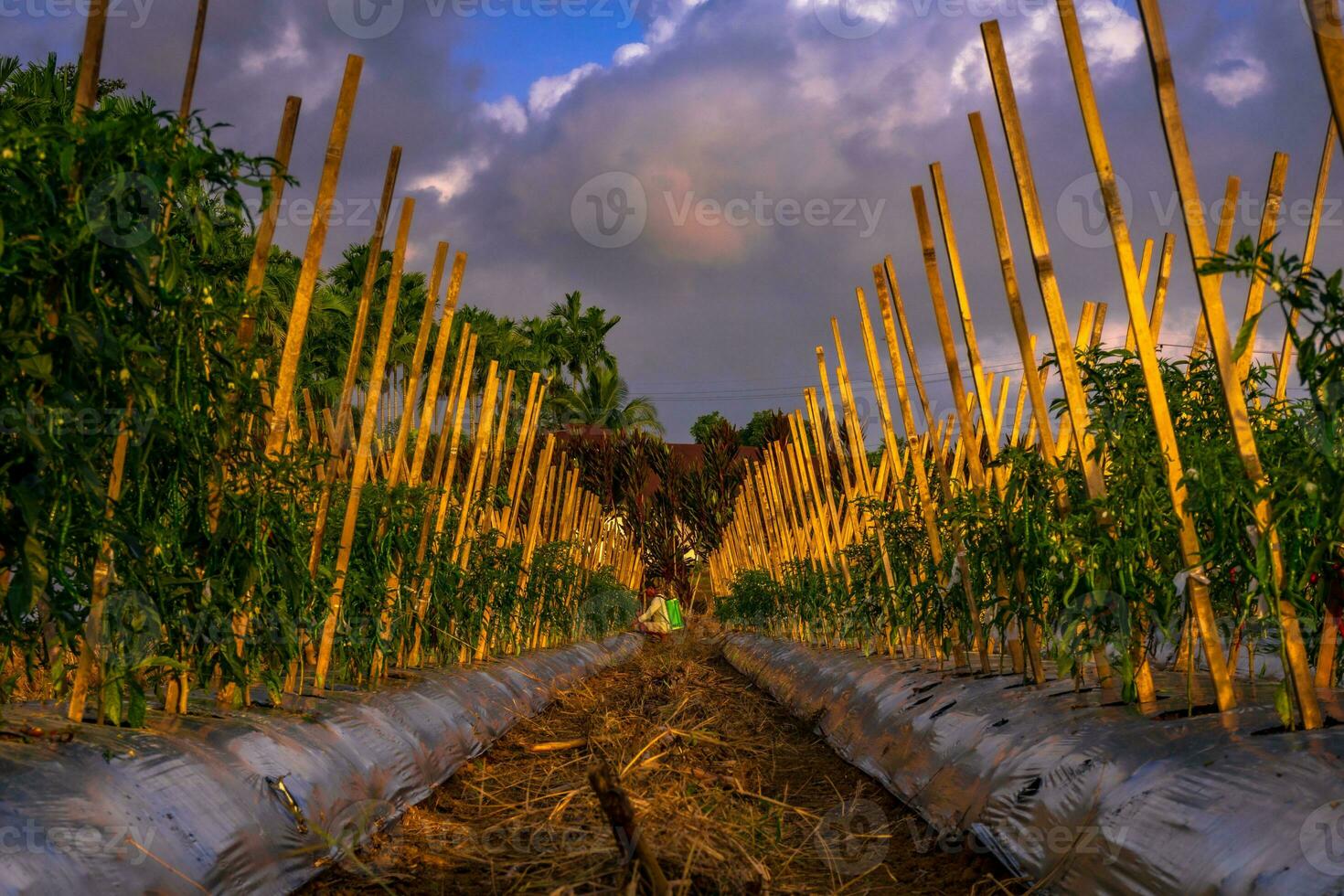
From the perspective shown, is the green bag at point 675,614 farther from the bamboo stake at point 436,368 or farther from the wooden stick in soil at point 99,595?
the wooden stick in soil at point 99,595

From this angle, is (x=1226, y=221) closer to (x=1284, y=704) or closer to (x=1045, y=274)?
(x=1045, y=274)

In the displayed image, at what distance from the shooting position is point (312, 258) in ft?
12.7

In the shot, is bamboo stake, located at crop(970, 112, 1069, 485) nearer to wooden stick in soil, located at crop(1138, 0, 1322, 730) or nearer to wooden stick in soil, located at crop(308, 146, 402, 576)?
wooden stick in soil, located at crop(1138, 0, 1322, 730)

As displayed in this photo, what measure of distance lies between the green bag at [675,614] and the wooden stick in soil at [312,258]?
15.2 metres

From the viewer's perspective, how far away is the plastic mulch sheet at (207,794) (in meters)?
2.17

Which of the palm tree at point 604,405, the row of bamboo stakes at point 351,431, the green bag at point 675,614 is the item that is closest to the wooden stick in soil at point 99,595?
the row of bamboo stakes at point 351,431

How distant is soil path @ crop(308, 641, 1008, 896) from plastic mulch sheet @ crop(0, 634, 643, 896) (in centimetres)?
15

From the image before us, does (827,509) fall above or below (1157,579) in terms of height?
above

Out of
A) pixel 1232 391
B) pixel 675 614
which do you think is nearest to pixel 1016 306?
pixel 1232 391

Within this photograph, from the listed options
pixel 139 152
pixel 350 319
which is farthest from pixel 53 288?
pixel 350 319

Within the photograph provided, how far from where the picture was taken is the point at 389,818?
3764mm

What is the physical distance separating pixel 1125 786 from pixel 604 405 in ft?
113

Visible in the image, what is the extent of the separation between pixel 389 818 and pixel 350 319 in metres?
21.7

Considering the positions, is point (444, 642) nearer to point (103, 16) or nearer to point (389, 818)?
point (389, 818)
